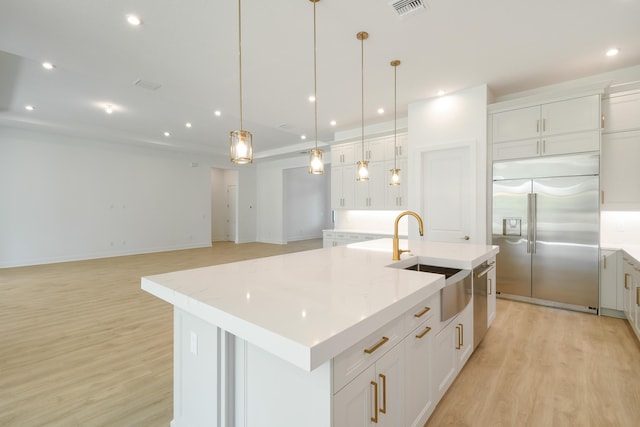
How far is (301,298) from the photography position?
1.31m

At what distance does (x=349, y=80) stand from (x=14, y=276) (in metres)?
7.04

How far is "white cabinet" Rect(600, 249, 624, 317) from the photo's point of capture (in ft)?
11.1

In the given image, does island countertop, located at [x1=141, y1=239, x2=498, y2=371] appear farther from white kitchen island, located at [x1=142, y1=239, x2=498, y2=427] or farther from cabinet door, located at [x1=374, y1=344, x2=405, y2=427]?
cabinet door, located at [x1=374, y1=344, x2=405, y2=427]

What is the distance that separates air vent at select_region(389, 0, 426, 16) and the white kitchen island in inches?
88.9

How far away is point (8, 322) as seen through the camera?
3.29 m

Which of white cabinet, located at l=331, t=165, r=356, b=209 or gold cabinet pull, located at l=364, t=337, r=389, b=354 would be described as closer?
gold cabinet pull, located at l=364, t=337, r=389, b=354

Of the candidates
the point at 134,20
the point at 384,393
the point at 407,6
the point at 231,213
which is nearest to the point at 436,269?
the point at 384,393

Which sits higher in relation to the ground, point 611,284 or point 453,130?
point 453,130

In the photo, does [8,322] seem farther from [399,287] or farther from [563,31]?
[563,31]

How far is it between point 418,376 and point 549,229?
3.27 m

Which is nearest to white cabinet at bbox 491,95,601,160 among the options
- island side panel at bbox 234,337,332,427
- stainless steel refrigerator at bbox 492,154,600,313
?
stainless steel refrigerator at bbox 492,154,600,313

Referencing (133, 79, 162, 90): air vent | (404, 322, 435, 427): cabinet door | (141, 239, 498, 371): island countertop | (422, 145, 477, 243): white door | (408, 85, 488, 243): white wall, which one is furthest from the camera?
(422, 145, 477, 243): white door

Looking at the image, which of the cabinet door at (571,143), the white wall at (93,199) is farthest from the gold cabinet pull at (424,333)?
the white wall at (93,199)

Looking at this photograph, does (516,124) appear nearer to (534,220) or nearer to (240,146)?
(534,220)
